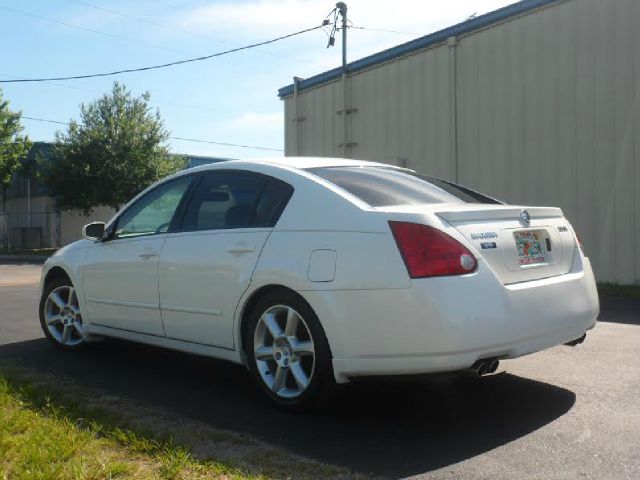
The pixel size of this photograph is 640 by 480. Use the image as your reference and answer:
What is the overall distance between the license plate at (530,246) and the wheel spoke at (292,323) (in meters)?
1.25

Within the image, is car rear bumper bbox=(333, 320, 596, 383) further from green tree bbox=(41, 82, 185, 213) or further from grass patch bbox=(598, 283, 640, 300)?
green tree bbox=(41, 82, 185, 213)

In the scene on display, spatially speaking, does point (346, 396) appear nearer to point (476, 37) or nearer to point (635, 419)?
point (635, 419)

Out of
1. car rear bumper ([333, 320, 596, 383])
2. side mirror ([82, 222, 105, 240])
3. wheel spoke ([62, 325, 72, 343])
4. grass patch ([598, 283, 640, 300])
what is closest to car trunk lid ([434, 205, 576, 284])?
car rear bumper ([333, 320, 596, 383])

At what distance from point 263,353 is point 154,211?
5.49 ft

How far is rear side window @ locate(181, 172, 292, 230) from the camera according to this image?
4.38 m

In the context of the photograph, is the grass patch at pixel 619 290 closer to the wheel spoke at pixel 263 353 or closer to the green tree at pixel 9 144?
the wheel spoke at pixel 263 353

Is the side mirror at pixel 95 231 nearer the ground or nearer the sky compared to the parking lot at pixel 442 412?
nearer the sky

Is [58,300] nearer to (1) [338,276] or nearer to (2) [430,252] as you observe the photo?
(1) [338,276]

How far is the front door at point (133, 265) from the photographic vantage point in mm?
4969

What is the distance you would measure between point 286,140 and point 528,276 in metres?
14.8

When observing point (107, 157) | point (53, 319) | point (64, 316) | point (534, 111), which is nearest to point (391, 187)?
point (64, 316)

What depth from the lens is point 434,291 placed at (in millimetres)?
3520

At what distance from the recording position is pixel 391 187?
4.40 meters

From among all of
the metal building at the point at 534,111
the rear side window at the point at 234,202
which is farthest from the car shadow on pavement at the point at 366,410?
the metal building at the point at 534,111
